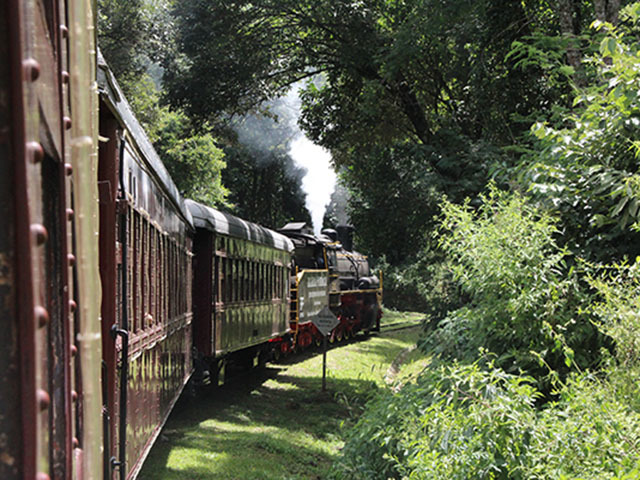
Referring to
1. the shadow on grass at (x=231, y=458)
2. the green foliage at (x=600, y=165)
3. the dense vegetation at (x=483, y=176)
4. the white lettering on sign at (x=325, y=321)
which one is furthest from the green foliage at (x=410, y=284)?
the green foliage at (x=600, y=165)

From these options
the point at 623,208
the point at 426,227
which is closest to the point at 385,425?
the point at 623,208

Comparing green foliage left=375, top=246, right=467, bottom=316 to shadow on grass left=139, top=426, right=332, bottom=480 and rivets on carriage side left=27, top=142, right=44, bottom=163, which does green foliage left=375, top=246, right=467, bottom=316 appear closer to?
shadow on grass left=139, top=426, right=332, bottom=480

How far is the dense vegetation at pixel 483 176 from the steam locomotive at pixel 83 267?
1.78 m

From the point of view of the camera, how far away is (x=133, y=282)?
387 centimetres

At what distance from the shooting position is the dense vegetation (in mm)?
3662

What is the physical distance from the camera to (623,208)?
4.83 metres

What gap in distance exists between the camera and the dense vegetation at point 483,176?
3662 mm

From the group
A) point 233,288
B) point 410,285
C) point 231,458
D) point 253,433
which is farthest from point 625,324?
point 410,285

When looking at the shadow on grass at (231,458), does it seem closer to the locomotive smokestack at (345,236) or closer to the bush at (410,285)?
the locomotive smokestack at (345,236)

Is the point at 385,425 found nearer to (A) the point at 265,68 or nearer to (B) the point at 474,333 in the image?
(B) the point at 474,333

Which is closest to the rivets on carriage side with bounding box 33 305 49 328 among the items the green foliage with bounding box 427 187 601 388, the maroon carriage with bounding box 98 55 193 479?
the maroon carriage with bounding box 98 55 193 479

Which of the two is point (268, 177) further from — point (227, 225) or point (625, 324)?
point (625, 324)

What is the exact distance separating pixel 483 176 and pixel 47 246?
8.99 metres

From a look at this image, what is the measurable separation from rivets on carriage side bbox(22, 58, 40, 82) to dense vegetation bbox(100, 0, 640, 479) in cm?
283
